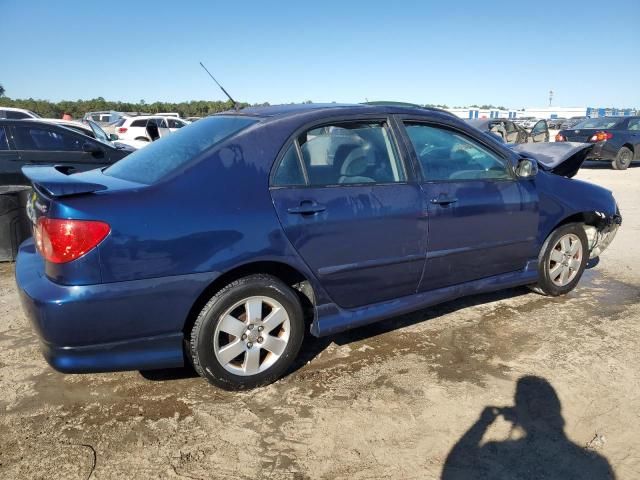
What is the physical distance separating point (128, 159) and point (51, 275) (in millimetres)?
1142

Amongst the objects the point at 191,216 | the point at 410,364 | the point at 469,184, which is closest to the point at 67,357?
the point at 191,216

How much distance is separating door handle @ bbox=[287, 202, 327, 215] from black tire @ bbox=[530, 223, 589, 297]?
2200mm

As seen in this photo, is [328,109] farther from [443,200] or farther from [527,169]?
[527,169]

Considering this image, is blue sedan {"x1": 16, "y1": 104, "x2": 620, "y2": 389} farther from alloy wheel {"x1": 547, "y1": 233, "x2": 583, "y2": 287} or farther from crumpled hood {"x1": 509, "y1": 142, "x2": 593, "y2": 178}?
crumpled hood {"x1": 509, "y1": 142, "x2": 593, "y2": 178}

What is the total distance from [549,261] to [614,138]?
12.5m

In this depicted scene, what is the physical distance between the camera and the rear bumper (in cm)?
236

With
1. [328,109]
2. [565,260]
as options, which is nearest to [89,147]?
[328,109]

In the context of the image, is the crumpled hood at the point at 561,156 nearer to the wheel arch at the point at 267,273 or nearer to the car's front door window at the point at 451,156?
the car's front door window at the point at 451,156

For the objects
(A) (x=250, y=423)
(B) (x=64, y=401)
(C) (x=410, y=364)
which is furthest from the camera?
(C) (x=410, y=364)

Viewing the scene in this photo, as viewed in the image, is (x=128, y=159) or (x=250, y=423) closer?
(x=250, y=423)

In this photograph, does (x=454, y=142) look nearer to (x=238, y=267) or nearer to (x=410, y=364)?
(x=410, y=364)

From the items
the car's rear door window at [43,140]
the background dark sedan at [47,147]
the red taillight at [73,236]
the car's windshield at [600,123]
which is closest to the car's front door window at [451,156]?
the red taillight at [73,236]

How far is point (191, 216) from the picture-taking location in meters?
2.54

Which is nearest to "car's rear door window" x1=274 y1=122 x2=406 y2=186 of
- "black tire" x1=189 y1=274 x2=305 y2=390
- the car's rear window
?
the car's rear window
